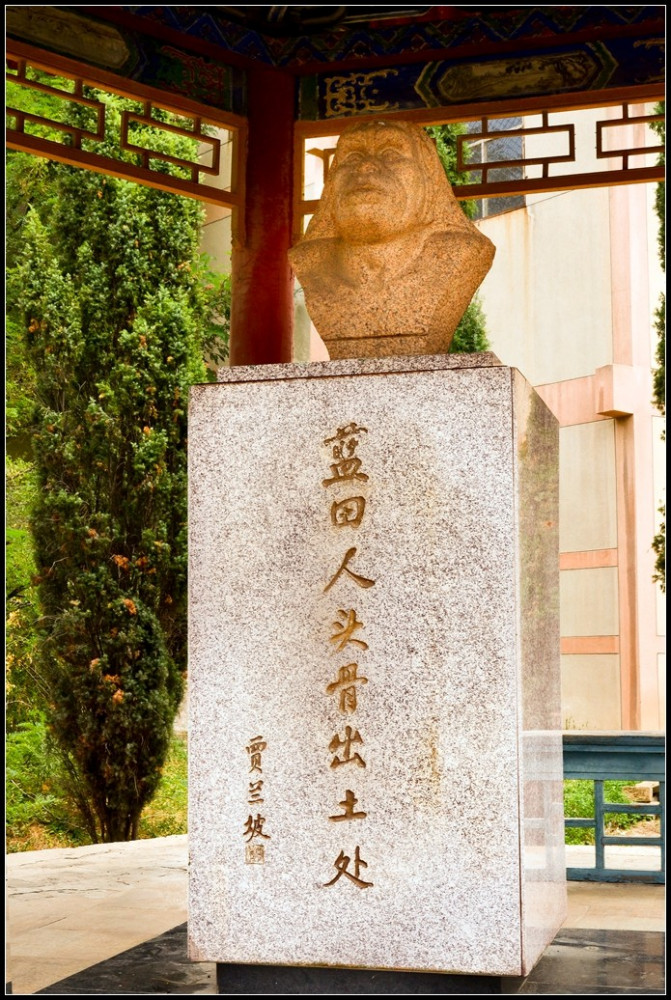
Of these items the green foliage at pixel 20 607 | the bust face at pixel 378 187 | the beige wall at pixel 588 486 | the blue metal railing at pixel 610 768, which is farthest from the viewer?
the beige wall at pixel 588 486

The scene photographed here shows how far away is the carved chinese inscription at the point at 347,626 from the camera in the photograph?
9.89 ft

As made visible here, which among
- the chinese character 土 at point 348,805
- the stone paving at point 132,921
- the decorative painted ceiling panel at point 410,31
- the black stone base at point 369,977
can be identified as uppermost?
the decorative painted ceiling panel at point 410,31

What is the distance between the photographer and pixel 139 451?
7.61 meters

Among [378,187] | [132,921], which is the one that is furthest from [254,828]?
[378,187]

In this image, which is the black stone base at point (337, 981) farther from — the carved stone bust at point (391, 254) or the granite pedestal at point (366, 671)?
the carved stone bust at point (391, 254)

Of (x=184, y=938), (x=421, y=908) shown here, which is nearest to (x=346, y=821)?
(x=421, y=908)

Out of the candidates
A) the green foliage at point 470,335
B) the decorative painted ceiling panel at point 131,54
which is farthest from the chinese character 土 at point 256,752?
the green foliage at point 470,335

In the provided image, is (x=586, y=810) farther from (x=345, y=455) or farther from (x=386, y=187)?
(x=386, y=187)

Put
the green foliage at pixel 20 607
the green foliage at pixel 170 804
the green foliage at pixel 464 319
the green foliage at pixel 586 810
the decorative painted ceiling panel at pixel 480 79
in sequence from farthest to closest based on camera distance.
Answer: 1. the green foliage at pixel 464 319
2. the green foliage at pixel 20 607
3. the green foliage at pixel 170 804
4. the green foliage at pixel 586 810
5. the decorative painted ceiling panel at pixel 480 79

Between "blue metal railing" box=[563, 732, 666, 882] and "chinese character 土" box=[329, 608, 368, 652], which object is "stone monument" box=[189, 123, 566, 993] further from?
"blue metal railing" box=[563, 732, 666, 882]

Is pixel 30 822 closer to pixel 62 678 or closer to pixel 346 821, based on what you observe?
pixel 62 678

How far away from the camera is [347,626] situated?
306cm

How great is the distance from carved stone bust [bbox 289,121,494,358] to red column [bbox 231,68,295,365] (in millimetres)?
2309

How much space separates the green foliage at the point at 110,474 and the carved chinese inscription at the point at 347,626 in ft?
15.0
